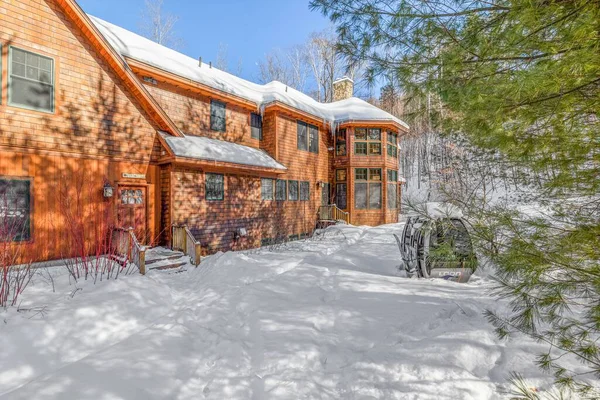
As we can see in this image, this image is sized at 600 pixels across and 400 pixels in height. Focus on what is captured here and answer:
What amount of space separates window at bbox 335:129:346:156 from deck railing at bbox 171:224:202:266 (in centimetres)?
1035

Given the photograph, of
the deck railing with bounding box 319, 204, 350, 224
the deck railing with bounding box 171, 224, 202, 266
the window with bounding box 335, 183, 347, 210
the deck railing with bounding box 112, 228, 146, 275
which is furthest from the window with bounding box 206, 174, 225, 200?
the window with bounding box 335, 183, 347, 210

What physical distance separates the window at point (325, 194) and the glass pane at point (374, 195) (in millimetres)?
2465

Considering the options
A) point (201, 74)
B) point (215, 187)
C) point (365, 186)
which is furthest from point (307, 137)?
point (215, 187)

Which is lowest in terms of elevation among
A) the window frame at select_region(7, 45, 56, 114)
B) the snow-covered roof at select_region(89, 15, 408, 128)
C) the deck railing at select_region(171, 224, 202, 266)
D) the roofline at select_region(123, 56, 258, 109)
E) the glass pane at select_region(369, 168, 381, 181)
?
the deck railing at select_region(171, 224, 202, 266)

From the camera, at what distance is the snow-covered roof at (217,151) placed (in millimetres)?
8539

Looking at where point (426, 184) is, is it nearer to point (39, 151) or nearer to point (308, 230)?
point (308, 230)

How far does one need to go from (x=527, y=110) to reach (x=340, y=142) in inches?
552

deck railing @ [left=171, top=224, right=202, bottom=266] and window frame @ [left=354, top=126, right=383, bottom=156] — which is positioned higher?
window frame @ [left=354, top=126, right=383, bottom=156]

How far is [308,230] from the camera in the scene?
46.9 ft

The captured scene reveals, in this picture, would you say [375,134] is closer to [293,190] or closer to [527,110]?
[293,190]

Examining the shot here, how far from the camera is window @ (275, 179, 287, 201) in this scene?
12508mm

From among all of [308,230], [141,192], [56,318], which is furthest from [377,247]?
[56,318]

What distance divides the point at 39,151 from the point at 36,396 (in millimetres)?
5977

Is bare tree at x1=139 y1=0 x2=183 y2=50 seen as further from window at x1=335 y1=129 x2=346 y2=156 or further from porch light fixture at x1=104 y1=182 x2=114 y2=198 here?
porch light fixture at x1=104 y1=182 x2=114 y2=198
